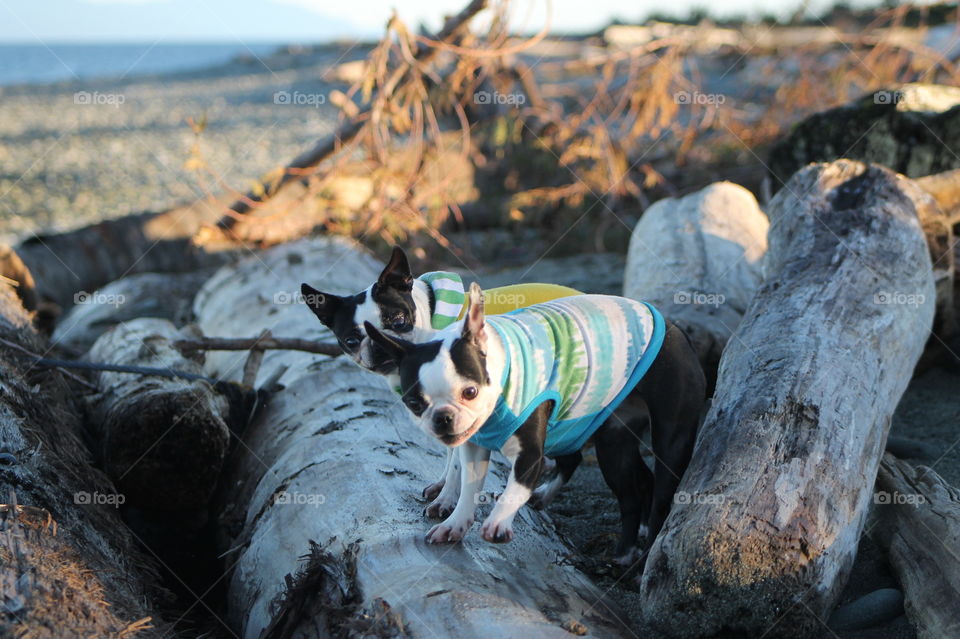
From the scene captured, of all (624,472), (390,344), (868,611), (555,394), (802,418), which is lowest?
(868,611)

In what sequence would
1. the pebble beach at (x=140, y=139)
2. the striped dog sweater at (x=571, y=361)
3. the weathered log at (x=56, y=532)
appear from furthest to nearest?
the pebble beach at (x=140, y=139) < the striped dog sweater at (x=571, y=361) < the weathered log at (x=56, y=532)

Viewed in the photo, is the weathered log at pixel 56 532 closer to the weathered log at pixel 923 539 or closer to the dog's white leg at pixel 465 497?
the dog's white leg at pixel 465 497

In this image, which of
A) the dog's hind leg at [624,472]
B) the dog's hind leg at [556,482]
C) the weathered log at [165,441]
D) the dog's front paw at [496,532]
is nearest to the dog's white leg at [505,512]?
the dog's front paw at [496,532]

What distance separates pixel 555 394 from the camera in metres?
3.08

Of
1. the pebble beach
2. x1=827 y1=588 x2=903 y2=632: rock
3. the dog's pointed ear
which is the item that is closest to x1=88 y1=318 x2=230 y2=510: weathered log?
the dog's pointed ear

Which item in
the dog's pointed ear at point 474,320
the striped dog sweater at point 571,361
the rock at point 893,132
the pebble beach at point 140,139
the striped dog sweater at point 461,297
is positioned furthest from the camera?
the pebble beach at point 140,139

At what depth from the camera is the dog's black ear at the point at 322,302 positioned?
11.9 feet

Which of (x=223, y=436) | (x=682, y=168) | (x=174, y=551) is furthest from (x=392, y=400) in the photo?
(x=682, y=168)

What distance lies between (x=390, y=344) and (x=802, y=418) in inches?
60.9

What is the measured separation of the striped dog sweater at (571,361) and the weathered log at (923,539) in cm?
114

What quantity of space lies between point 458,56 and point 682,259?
3.51 m

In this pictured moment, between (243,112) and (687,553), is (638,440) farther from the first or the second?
(243,112)

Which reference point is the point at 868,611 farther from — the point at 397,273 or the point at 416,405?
the point at 397,273

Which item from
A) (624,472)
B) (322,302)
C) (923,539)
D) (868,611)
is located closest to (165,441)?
(322,302)
